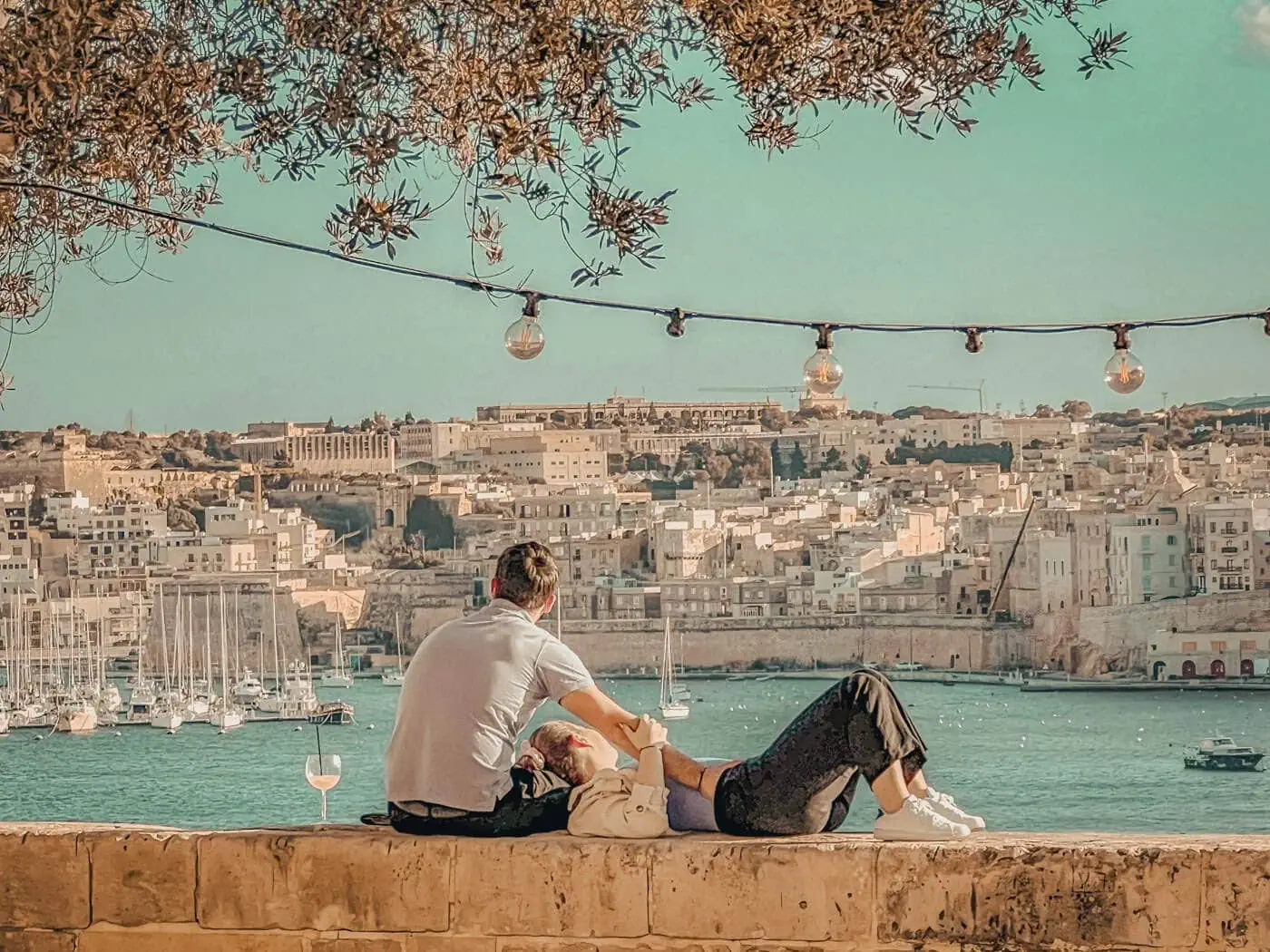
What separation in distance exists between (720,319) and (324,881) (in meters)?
1.13

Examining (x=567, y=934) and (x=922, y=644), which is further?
(x=922, y=644)

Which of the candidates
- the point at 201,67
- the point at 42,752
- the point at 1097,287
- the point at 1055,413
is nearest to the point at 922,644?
the point at 1097,287

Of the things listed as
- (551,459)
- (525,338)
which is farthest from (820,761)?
(551,459)

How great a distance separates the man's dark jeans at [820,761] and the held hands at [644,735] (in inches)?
3.5

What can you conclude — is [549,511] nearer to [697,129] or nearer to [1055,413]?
[1055,413]

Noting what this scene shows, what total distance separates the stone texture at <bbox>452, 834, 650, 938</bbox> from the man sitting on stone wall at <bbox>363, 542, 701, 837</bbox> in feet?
0.19

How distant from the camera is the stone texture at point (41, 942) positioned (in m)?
2.45

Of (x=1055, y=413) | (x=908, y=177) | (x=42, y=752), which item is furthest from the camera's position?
(x=1055, y=413)

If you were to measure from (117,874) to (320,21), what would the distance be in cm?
133

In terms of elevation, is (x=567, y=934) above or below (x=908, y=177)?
below

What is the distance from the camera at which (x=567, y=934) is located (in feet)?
7.55

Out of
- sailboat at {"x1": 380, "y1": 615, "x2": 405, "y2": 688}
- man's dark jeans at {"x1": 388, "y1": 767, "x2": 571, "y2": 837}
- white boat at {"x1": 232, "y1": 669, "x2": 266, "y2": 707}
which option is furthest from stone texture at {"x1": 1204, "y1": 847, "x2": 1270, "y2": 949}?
sailboat at {"x1": 380, "y1": 615, "x2": 405, "y2": 688}

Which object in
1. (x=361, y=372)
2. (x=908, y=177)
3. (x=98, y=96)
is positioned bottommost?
(x=98, y=96)

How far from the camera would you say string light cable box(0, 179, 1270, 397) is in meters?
2.91
